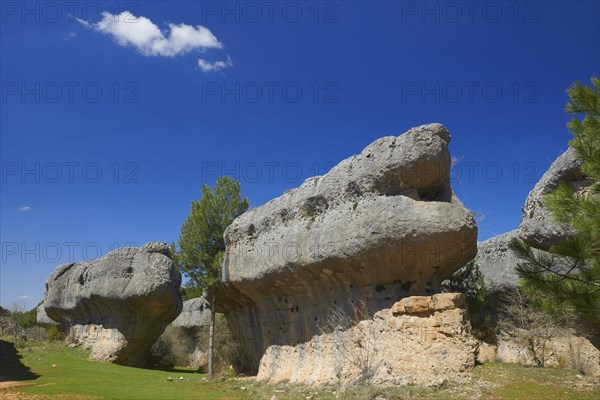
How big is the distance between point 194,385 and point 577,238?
56.8 ft

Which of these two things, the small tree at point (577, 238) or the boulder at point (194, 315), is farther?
the boulder at point (194, 315)

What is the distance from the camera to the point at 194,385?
21234 millimetres

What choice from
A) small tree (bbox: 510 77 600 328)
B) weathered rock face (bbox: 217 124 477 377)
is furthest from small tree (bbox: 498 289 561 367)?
small tree (bbox: 510 77 600 328)

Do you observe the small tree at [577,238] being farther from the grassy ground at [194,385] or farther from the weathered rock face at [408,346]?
the weathered rock face at [408,346]

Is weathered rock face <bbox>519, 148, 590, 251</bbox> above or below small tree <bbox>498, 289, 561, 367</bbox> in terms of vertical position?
above

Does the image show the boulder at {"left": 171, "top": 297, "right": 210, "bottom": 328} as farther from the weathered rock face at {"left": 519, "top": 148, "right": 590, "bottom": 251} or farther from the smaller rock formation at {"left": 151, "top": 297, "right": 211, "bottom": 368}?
the weathered rock face at {"left": 519, "top": 148, "right": 590, "bottom": 251}

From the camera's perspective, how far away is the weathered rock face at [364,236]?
14.8 m

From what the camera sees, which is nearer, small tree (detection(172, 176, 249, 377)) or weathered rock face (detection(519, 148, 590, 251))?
weathered rock face (detection(519, 148, 590, 251))

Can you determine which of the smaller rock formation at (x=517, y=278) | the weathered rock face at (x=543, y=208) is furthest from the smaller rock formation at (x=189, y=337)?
the weathered rock face at (x=543, y=208)

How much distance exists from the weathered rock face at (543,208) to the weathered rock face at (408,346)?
11.4 feet

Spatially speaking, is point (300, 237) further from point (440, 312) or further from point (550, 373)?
point (550, 373)

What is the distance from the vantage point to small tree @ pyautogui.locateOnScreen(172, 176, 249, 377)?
26.0m

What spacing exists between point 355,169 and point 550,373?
8.61 metres

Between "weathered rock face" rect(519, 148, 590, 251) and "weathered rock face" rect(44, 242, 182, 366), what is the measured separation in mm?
19753
